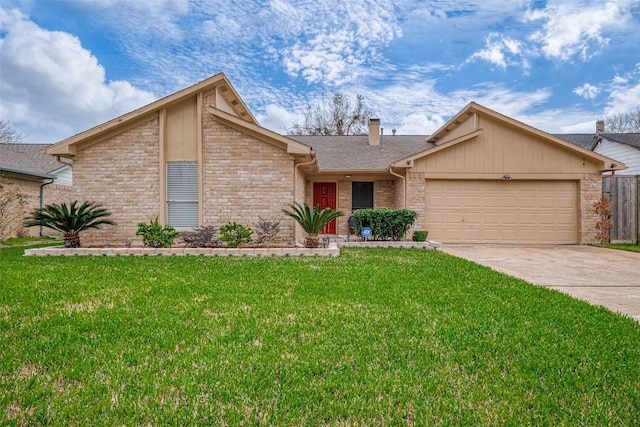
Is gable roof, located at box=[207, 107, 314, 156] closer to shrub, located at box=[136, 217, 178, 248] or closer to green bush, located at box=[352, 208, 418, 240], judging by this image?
green bush, located at box=[352, 208, 418, 240]

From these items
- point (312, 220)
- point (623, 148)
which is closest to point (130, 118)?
point (312, 220)

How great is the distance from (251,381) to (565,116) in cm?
3560

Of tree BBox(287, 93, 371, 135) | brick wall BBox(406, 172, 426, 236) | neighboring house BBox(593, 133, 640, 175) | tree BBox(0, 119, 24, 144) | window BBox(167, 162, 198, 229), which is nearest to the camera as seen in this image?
window BBox(167, 162, 198, 229)

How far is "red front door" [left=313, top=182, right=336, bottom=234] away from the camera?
15.7m

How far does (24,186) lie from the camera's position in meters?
14.7

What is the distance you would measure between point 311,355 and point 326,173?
12.3 m

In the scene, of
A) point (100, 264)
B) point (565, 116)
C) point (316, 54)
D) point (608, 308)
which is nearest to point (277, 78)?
point (316, 54)

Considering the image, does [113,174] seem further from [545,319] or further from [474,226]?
[474,226]

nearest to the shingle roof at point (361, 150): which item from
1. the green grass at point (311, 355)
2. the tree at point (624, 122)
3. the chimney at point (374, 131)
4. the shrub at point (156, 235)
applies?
the chimney at point (374, 131)

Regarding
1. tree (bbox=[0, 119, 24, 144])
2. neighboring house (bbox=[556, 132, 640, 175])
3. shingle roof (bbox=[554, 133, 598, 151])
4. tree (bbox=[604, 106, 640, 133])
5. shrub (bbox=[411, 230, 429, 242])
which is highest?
tree (bbox=[604, 106, 640, 133])

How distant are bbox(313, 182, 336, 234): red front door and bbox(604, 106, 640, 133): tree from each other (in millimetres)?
33244

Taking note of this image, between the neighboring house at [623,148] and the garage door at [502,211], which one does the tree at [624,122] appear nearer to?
the neighboring house at [623,148]

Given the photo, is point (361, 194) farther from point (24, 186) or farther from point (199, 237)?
point (24, 186)

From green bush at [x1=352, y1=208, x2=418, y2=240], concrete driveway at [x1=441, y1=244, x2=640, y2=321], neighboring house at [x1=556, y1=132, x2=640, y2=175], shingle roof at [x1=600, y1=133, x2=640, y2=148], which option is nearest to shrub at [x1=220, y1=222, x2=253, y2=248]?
green bush at [x1=352, y1=208, x2=418, y2=240]
